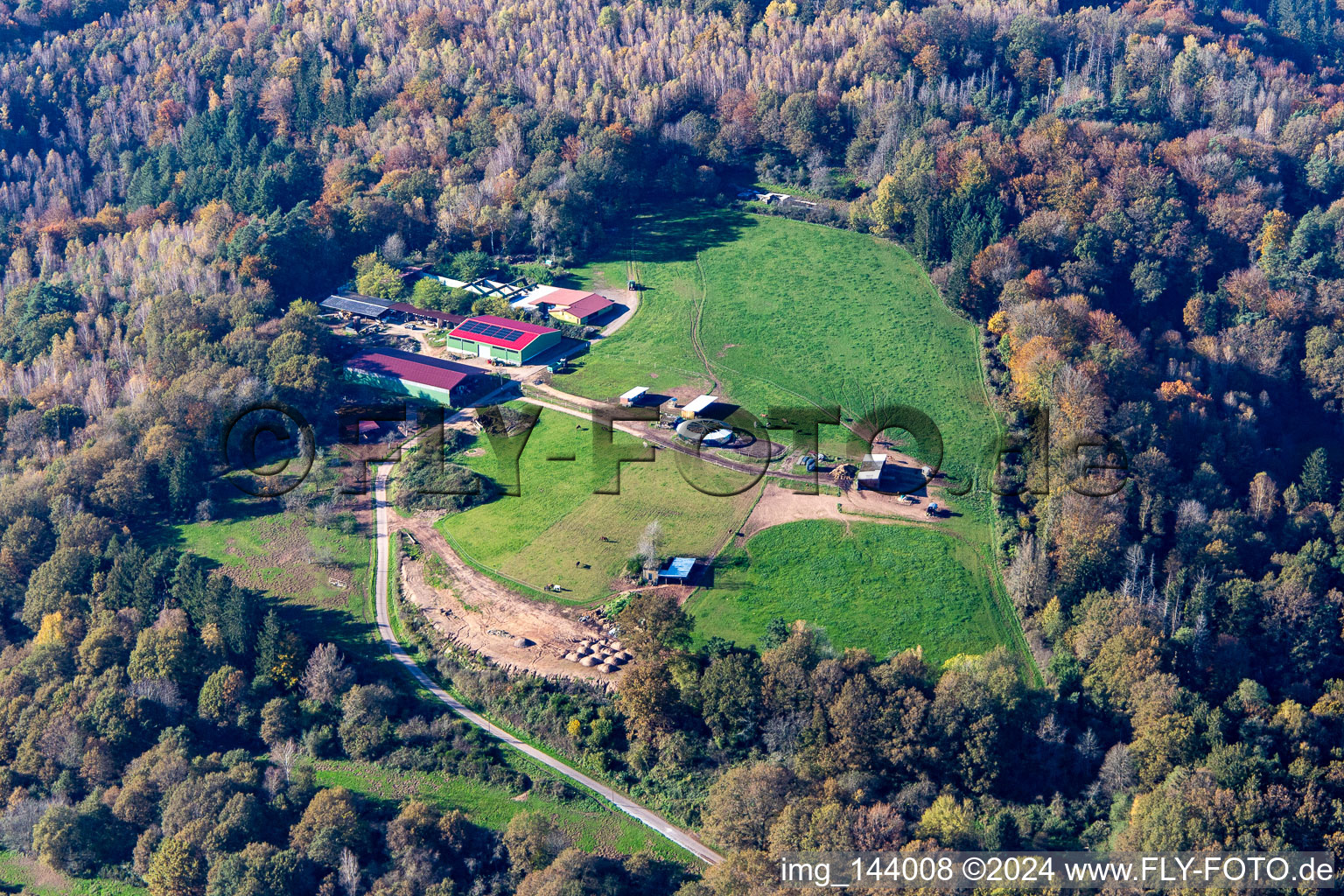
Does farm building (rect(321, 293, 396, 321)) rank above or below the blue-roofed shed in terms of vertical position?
above

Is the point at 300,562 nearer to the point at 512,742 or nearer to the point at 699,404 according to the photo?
the point at 512,742

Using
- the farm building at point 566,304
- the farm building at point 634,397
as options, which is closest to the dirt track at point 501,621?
the farm building at point 634,397

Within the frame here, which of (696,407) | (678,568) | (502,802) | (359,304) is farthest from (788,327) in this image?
(502,802)

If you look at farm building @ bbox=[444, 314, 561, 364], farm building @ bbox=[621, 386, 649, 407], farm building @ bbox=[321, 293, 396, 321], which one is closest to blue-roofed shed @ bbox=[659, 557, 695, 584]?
farm building @ bbox=[621, 386, 649, 407]

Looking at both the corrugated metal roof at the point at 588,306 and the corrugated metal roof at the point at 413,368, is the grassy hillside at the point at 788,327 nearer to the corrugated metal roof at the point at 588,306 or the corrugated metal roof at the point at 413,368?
the corrugated metal roof at the point at 588,306

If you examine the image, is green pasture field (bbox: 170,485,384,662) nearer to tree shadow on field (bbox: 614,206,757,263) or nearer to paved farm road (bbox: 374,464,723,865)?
paved farm road (bbox: 374,464,723,865)
